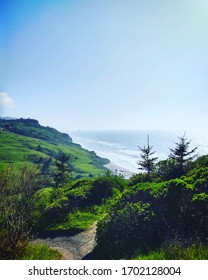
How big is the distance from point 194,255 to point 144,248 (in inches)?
143

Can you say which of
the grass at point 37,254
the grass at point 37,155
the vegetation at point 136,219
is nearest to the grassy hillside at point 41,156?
the grass at point 37,155

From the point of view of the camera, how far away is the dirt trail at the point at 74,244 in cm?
1173

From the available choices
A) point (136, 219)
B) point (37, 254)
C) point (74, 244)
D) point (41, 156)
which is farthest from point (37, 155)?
point (37, 254)

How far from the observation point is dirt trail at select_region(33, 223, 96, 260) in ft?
38.5

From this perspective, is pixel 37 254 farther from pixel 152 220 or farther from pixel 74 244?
pixel 152 220

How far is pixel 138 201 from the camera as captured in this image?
11.8 metres

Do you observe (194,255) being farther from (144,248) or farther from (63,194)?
(63,194)

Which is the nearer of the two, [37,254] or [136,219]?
[37,254]

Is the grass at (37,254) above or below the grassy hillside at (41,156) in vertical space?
above

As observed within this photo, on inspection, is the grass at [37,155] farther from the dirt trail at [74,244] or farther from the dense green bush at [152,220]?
the dense green bush at [152,220]

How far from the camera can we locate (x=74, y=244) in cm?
1295

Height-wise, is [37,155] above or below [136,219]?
below
